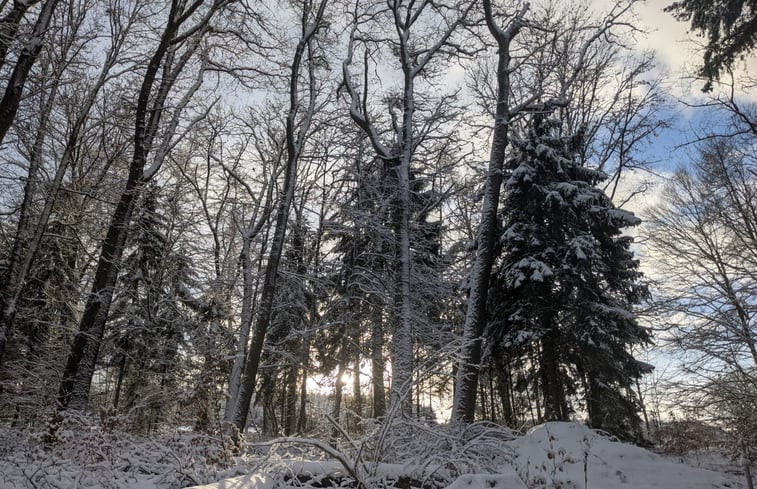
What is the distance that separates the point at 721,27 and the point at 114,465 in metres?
13.1

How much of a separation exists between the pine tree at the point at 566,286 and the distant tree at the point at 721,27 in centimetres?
407

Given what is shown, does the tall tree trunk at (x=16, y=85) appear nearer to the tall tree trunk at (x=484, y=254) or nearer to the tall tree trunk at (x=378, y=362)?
the tall tree trunk at (x=484, y=254)

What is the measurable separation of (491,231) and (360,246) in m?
6.55

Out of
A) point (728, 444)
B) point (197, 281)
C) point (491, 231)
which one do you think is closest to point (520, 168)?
point (491, 231)

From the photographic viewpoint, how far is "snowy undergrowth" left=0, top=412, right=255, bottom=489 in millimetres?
4679

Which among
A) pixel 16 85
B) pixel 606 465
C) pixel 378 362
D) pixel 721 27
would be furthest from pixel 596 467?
pixel 16 85

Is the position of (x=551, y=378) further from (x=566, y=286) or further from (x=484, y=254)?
(x=484, y=254)

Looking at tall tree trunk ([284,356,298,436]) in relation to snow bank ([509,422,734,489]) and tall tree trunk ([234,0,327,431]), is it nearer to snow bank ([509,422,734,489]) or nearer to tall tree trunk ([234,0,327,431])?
tall tree trunk ([234,0,327,431])

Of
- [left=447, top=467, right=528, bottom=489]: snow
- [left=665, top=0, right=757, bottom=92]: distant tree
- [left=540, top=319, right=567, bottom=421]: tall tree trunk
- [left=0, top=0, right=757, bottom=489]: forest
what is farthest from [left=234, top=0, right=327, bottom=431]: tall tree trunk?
[left=665, top=0, right=757, bottom=92]: distant tree

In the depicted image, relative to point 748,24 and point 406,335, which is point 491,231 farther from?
point 748,24

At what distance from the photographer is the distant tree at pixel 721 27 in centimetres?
856

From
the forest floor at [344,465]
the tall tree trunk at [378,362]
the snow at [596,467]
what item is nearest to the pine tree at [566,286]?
the tall tree trunk at [378,362]

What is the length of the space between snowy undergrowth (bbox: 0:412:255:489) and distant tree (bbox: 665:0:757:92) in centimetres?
1150

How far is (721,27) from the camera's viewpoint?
29.5ft
